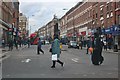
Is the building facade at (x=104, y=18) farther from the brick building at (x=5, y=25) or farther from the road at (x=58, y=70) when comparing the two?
the road at (x=58, y=70)

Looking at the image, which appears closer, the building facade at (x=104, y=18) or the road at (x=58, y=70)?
the road at (x=58, y=70)

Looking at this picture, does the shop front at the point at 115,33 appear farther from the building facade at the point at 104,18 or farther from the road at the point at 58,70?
the road at the point at 58,70

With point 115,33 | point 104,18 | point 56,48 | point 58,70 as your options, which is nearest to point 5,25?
point 104,18

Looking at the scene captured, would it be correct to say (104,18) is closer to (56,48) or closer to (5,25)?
(5,25)

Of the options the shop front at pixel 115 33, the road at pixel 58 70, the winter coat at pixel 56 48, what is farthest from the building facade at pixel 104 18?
the winter coat at pixel 56 48

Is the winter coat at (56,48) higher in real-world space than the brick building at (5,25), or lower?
lower

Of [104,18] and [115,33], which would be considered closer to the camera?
[115,33]

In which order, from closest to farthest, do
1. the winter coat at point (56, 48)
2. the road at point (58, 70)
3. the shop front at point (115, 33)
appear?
1. the road at point (58, 70)
2. the winter coat at point (56, 48)
3. the shop front at point (115, 33)

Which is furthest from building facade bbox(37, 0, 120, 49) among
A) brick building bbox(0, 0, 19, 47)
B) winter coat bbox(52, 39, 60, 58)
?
winter coat bbox(52, 39, 60, 58)

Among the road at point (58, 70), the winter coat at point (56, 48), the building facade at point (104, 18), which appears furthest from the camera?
the building facade at point (104, 18)

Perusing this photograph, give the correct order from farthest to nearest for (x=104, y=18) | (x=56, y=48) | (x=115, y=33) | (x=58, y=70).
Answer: (x=104, y=18) → (x=115, y=33) → (x=56, y=48) → (x=58, y=70)

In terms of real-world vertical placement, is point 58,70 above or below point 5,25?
below

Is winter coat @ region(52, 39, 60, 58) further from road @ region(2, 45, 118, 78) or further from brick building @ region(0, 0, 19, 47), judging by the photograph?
brick building @ region(0, 0, 19, 47)

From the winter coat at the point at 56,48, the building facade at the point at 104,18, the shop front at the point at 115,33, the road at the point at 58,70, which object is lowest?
the road at the point at 58,70
